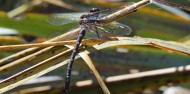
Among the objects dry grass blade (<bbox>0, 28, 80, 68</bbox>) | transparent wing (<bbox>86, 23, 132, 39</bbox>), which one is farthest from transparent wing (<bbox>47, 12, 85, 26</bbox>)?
dry grass blade (<bbox>0, 28, 80, 68</bbox>)

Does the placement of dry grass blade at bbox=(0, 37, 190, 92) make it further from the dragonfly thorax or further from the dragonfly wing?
the dragonfly thorax

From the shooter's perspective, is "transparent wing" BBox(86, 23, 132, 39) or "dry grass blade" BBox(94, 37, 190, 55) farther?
"transparent wing" BBox(86, 23, 132, 39)

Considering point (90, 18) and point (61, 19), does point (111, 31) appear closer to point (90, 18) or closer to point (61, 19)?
point (90, 18)

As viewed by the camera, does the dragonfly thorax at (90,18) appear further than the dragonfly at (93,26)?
Yes

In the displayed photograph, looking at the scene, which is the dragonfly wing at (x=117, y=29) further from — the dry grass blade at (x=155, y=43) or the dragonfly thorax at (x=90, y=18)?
the dry grass blade at (x=155, y=43)

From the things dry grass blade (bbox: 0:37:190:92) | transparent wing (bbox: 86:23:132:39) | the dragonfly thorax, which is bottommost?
dry grass blade (bbox: 0:37:190:92)

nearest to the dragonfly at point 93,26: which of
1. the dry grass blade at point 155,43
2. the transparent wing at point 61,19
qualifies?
the transparent wing at point 61,19

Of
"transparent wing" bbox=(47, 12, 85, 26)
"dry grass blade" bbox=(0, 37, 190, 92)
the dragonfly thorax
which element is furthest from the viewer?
"transparent wing" bbox=(47, 12, 85, 26)

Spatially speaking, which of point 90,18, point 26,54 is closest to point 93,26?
point 90,18

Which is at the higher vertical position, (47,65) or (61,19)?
(61,19)

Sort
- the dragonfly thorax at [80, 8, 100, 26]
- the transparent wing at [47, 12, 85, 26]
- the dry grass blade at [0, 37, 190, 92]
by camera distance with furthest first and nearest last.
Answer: the transparent wing at [47, 12, 85, 26], the dragonfly thorax at [80, 8, 100, 26], the dry grass blade at [0, 37, 190, 92]

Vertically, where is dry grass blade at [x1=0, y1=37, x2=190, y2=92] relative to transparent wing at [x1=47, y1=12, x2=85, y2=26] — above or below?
below

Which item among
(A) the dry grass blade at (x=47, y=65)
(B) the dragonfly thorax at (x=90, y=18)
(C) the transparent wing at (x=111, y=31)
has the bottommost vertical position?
(A) the dry grass blade at (x=47, y=65)
